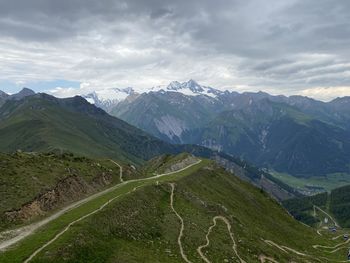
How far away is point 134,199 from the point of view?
9956 centimetres

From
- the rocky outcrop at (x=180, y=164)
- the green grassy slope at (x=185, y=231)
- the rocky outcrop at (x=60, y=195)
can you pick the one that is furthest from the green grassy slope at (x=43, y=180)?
the rocky outcrop at (x=180, y=164)

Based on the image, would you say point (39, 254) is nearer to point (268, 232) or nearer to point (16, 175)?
point (16, 175)

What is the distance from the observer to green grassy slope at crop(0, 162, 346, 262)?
222 ft

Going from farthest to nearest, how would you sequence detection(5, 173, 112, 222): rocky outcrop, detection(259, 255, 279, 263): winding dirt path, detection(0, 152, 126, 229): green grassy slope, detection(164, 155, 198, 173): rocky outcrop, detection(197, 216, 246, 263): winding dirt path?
detection(164, 155, 198, 173): rocky outcrop → detection(259, 255, 279, 263): winding dirt path → detection(0, 152, 126, 229): green grassy slope → detection(197, 216, 246, 263): winding dirt path → detection(5, 173, 112, 222): rocky outcrop

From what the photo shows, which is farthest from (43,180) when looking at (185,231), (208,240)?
(208,240)

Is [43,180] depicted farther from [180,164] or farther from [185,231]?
[180,164]

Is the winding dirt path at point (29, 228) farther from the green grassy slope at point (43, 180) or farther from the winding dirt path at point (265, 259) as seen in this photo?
the winding dirt path at point (265, 259)

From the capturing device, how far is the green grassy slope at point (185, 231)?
67.8 meters

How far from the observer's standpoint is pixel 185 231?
93875 mm

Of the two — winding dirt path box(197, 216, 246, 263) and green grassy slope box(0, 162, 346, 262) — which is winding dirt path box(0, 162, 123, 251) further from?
winding dirt path box(197, 216, 246, 263)

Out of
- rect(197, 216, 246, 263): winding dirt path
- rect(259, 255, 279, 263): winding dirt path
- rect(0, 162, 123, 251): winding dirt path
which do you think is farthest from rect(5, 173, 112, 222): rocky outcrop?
rect(259, 255, 279, 263): winding dirt path

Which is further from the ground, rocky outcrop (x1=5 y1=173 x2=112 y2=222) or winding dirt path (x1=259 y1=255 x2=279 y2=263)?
rocky outcrop (x1=5 y1=173 x2=112 y2=222)

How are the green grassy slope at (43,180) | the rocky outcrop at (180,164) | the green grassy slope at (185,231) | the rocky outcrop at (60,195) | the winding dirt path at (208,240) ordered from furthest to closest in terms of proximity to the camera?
the rocky outcrop at (180,164)
the green grassy slope at (43,180)
the winding dirt path at (208,240)
the rocky outcrop at (60,195)
the green grassy slope at (185,231)

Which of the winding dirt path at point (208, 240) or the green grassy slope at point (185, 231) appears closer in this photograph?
the green grassy slope at point (185, 231)
